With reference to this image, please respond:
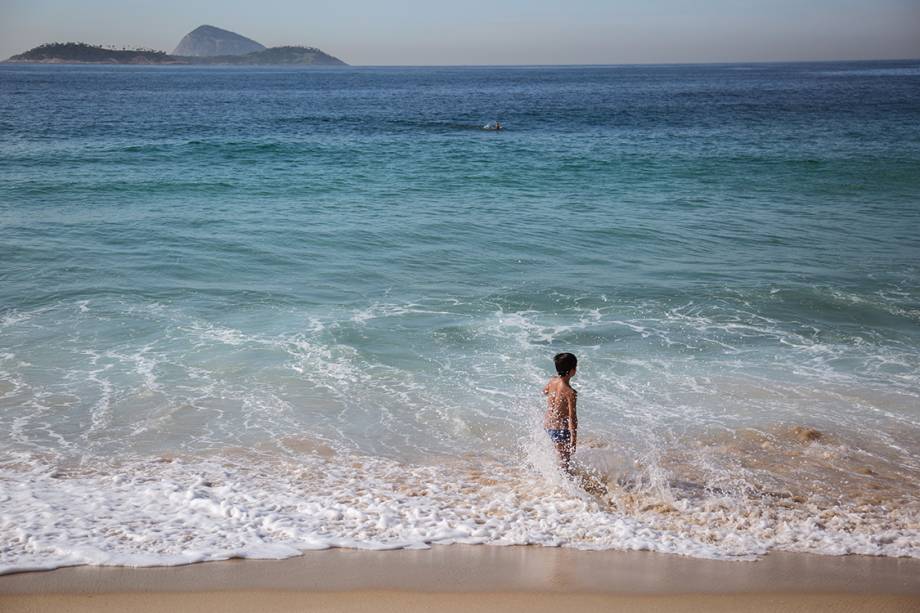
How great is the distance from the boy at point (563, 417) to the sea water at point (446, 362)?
9.1 inches

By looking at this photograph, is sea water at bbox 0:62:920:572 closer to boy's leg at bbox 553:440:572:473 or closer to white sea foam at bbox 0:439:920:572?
white sea foam at bbox 0:439:920:572

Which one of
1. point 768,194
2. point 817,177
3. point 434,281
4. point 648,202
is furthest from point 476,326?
point 817,177

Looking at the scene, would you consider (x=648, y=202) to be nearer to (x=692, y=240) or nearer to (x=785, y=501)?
(x=692, y=240)

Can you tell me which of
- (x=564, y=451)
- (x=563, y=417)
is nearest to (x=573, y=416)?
(x=563, y=417)

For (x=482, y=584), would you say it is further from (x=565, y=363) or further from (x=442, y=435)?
(x=442, y=435)

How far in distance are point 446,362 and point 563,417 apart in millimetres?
3768

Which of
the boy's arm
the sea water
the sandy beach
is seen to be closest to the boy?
the boy's arm

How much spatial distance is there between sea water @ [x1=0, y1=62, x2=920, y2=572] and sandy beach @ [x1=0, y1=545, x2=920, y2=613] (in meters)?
0.23

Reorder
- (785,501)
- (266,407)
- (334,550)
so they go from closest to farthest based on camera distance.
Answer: (334,550)
(785,501)
(266,407)

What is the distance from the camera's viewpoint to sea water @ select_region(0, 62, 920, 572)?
265 inches

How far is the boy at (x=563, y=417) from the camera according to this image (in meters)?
7.34

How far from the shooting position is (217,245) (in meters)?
17.2

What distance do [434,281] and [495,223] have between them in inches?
213

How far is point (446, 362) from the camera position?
11.0 metres
